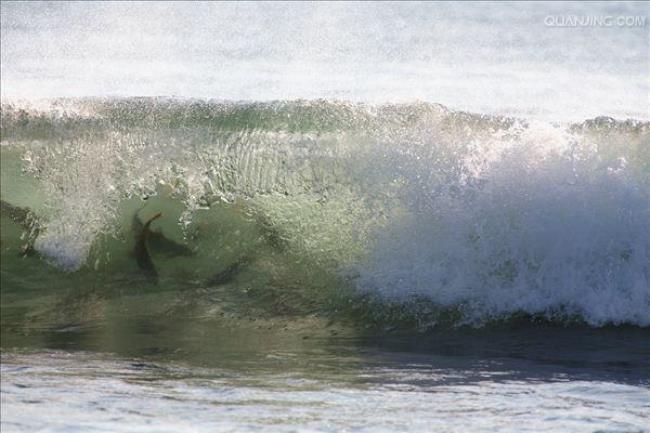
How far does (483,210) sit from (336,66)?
4.82 m

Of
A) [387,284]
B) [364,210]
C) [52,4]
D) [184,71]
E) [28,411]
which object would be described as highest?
[52,4]

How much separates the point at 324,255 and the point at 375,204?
458 mm

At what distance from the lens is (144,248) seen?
7.41m

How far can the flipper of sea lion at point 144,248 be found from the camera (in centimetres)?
727

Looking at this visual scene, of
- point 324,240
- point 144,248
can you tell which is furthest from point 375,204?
point 144,248

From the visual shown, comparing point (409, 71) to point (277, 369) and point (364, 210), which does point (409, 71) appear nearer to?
point (364, 210)

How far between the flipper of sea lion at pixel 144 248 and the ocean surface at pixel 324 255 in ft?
0.05

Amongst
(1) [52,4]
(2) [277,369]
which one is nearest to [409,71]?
(1) [52,4]

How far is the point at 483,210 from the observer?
717cm

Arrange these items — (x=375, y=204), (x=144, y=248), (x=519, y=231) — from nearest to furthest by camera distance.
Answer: (x=519, y=231)
(x=375, y=204)
(x=144, y=248)

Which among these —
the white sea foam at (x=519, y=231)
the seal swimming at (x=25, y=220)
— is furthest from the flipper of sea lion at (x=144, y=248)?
the white sea foam at (x=519, y=231)

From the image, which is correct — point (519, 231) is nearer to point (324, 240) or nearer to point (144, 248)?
point (324, 240)

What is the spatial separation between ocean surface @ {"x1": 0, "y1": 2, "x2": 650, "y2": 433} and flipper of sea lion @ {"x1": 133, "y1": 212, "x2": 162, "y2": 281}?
1cm

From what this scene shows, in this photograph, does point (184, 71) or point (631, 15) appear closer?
point (184, 71)
